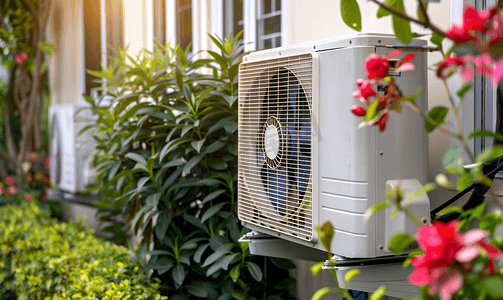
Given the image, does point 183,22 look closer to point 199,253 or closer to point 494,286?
point 199,253

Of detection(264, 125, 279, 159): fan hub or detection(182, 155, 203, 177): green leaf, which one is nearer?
detection(264, 125, 279, 159): fan hub

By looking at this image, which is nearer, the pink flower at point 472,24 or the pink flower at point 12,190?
the pink flower at point 472,24

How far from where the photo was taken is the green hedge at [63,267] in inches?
75.9

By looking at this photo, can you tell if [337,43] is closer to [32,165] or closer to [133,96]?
[133,96]

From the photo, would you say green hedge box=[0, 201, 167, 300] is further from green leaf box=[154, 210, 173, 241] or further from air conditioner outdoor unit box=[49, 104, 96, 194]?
air conditioner outdoor unit box=[49, 104, 96, 194]

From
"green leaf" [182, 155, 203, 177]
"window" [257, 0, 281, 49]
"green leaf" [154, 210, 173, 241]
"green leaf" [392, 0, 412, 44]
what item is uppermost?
"window" [257, 0, 281, 49]

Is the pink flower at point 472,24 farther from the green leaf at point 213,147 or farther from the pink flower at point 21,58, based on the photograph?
the pink flower at point 21,58

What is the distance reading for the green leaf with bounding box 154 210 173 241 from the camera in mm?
1922

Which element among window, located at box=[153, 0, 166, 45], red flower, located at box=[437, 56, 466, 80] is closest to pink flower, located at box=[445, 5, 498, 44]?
Answer: red flower, located at box=[437, 56, 466, 80]

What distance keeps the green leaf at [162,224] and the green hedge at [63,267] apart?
209 millimetres

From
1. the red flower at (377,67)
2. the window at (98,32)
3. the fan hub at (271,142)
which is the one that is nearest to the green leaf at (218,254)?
the fan hub at (271,142)

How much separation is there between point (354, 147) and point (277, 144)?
288 mm

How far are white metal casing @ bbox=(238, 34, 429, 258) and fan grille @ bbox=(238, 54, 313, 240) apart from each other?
5 cm

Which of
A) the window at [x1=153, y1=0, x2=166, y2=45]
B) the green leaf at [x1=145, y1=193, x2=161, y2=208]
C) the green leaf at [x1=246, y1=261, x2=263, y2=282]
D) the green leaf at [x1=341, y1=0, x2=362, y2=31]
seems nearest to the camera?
the green leaf at [x1=341, y1=0, x2=362, y2=31]
